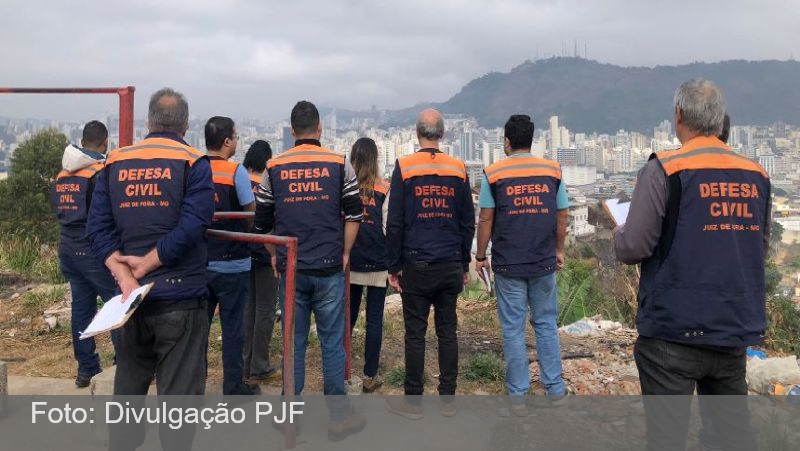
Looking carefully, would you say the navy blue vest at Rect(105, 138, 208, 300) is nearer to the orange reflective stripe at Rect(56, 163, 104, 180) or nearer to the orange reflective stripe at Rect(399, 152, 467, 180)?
the orange reflective stripe at Rect(399, 152, 467, 180)

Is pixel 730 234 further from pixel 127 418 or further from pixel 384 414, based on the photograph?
pixel 127 418

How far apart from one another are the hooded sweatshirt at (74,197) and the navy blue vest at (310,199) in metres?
1.77

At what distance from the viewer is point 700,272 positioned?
2482 mm

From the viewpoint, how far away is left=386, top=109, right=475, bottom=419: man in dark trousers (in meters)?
3.97

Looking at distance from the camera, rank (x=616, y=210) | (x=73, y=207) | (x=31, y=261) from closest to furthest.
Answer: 1. (x=616, y=210)
2. (x=73, y=207)
3. (x=31, y=261)

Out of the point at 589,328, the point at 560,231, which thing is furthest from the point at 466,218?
the point at 589,328

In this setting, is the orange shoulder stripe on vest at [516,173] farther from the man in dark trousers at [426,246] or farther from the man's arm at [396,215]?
the man's arm at [396,215]

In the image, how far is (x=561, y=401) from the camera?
4191 mm

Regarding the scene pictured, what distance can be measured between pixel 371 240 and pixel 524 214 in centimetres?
116

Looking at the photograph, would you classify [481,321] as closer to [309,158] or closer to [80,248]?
[309,158]

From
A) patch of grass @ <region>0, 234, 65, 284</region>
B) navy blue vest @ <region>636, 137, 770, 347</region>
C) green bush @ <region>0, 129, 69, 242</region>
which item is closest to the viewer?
navy blue vest @ <region>636, 137, 770, 347</region>

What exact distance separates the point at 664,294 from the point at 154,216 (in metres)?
2.30

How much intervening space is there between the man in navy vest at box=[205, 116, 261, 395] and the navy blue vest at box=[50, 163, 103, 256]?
3.63ft

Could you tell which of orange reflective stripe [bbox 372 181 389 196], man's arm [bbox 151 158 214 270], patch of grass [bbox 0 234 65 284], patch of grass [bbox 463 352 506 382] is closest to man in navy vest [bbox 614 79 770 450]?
man's arm [bbox 151 158 214 270]
